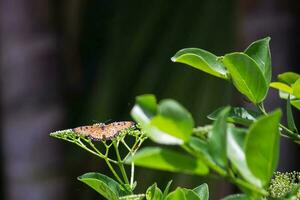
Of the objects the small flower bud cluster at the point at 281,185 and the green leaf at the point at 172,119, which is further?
the small flower bud cluster at the point at 281,185

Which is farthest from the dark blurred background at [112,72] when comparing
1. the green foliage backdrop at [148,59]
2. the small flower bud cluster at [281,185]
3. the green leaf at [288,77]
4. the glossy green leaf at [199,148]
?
the glossy green leaf at [199,148]

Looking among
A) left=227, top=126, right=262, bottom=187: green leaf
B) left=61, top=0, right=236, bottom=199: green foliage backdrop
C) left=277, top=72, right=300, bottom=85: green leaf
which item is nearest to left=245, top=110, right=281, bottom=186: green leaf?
left=227, top=126, right=262, bottom=187: green leaf

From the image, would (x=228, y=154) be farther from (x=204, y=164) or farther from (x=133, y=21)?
(x=133, y=21)

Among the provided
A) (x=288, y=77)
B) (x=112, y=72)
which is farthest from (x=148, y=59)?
(x=288, y=77)

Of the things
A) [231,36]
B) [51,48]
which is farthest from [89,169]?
[231,36]

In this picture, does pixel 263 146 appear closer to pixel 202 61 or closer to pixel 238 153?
pixel 238 153

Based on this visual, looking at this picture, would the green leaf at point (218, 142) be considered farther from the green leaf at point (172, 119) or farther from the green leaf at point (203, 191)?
the green leaf at point (203, 191)

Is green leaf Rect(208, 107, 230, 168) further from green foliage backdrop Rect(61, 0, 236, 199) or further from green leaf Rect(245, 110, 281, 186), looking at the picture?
green foliage backdrop Rect(61, 0, 236, 199)
